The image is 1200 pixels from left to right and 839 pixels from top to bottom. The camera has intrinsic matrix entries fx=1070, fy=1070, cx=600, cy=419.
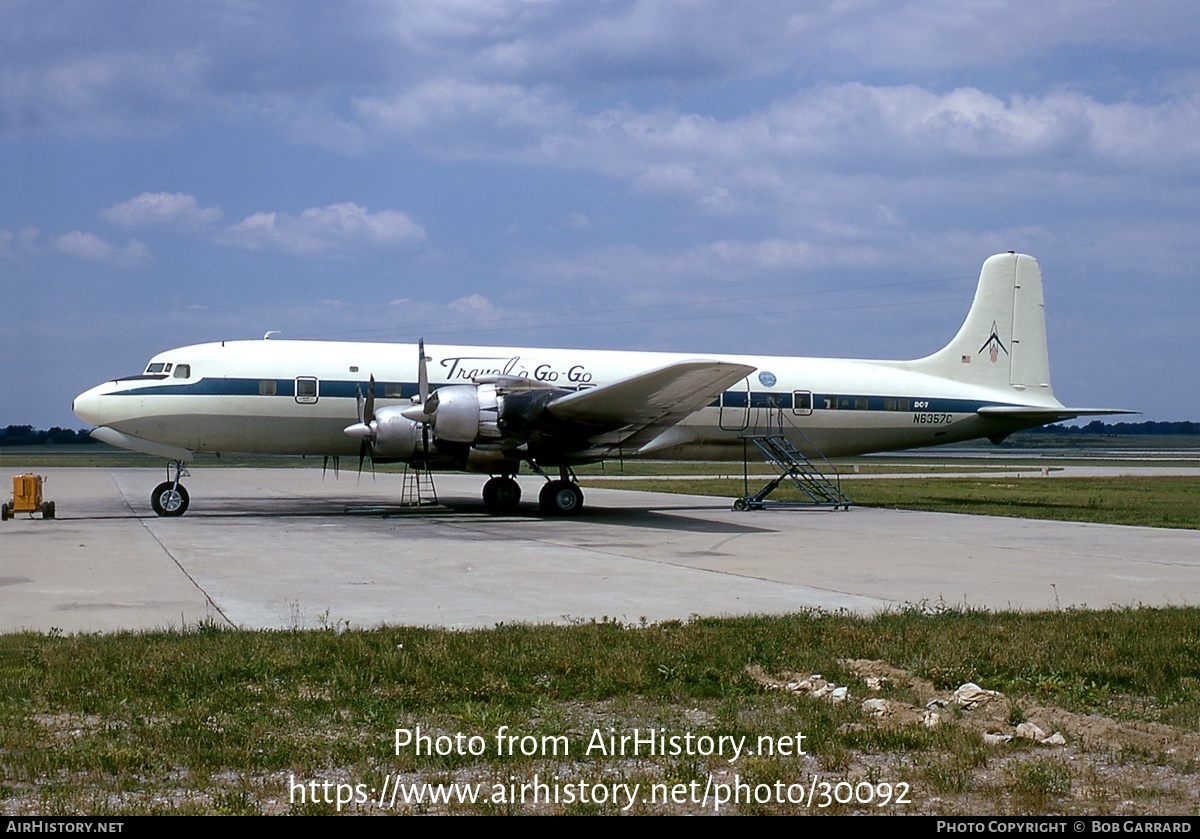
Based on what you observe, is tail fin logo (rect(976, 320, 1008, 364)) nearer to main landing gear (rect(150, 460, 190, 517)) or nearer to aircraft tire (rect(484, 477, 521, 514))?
aircraft tire (rect(484, 477, 521, 514))

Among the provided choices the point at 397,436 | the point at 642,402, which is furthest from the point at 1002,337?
the point at 397,436

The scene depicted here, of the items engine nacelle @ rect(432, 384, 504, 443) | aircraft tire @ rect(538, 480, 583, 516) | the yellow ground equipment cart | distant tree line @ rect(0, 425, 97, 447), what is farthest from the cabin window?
distant tree line @ rect(0, 425, 97, 447)

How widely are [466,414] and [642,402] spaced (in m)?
3.55

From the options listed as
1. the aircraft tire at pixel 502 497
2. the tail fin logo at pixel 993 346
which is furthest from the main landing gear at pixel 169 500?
the tail fin logo at pixel 993 346

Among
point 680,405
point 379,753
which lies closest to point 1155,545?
point 680,405

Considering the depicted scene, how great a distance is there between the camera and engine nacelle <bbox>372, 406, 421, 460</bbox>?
2173 cm

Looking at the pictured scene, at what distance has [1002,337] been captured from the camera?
29.6 metres

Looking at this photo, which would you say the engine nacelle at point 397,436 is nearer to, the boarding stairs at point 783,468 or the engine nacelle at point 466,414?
the engine nacelle at point 466,414

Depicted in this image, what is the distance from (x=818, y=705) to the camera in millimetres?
6746

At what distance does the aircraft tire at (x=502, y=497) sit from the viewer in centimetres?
2412

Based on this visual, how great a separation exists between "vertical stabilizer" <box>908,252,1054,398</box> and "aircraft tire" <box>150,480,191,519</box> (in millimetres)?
18928

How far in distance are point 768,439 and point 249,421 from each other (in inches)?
484

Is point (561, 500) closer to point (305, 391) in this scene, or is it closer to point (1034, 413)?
point (305, 391)

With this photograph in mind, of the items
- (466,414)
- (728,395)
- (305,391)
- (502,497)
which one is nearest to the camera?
(466,414)
